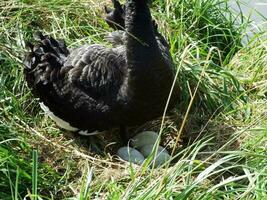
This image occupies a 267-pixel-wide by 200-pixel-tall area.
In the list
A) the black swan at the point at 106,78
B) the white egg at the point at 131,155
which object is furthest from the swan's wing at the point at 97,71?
the white egg at the point at 131,155

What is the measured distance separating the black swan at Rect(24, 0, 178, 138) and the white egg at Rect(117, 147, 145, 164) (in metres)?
0.15

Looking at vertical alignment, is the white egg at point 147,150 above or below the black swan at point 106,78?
below

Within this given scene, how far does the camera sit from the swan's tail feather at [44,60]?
4.45 metres

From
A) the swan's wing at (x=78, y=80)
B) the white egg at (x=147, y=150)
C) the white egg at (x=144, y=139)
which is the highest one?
the swan's wing at (x=78, y=80)

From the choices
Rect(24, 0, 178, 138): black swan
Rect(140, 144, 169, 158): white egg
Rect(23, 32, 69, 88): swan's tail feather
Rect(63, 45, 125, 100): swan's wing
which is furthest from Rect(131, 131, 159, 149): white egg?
Rect(23, 32, 69, 88): swan's tail feather

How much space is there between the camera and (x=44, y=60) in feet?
14.7

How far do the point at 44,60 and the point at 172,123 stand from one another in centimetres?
94

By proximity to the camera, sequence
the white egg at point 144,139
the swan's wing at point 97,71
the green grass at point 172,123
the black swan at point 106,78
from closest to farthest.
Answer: the green grass at point 172,123
the black swan at point 106,78
the swan's wing at point 97,71
the white egg at point 144,139

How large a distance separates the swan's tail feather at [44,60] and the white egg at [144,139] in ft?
2.15

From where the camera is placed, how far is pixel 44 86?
14.6ft

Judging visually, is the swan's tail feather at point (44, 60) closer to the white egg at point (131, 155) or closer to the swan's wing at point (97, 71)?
the swan's wing at point (97, 71)

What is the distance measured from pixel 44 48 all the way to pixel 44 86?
0.27 meters

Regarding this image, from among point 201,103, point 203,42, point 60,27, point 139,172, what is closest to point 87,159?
point 139,172

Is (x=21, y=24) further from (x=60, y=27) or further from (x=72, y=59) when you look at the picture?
(x=72, y=59)
